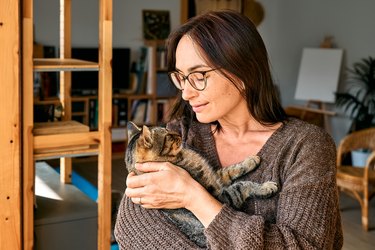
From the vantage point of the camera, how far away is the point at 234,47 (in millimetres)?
1331

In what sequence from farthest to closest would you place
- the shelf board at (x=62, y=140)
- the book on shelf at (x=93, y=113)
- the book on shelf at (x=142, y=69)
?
the book on shelf at (x=142, y=69) < the book on shelf at (x=93, y=113) < the shelf board at (x=62, y=140)

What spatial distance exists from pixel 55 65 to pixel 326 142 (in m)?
1.60

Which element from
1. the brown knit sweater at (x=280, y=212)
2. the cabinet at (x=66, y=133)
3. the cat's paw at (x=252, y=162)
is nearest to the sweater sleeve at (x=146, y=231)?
the brown knit sweater at (x=280, y=212)

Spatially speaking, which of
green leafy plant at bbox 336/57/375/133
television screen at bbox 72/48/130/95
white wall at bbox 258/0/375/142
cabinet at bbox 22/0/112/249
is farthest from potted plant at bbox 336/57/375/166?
cabinet at bbox 22/0/112/249

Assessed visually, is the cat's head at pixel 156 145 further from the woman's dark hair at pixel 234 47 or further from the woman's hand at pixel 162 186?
the woman's dark hair at pixel 234 47

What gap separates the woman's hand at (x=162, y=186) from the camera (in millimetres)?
1288

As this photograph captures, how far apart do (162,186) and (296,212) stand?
0.33m

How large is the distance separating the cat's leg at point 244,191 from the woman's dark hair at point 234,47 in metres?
0.24

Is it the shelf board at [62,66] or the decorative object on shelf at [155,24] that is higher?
the decorative object on shelf at [155,24]

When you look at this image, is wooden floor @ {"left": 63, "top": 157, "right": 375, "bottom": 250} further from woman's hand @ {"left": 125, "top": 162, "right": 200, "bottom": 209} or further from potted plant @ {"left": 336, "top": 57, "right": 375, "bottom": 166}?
woman's hand @ {"left": 125, "top": 162, "right": 200, "bottom": 209}

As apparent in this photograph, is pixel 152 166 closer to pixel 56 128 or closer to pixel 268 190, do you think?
pixel 268 190

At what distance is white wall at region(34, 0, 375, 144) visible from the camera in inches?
256

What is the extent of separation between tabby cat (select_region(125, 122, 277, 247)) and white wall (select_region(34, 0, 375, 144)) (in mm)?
5379

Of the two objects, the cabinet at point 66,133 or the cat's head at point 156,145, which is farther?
the cabinet at point 66,133
